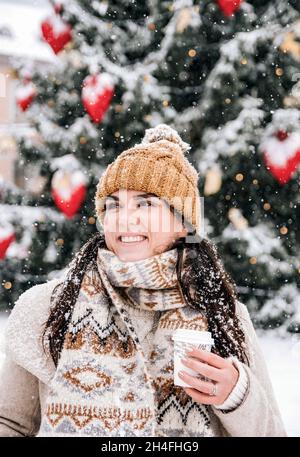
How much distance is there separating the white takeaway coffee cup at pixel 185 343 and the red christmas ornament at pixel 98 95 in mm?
3449

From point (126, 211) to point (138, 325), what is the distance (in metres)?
0.35

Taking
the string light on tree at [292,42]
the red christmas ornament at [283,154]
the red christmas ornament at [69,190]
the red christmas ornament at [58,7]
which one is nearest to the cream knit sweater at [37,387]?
the red christmas ornament at [69,190]

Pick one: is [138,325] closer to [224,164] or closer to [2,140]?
[224,164]

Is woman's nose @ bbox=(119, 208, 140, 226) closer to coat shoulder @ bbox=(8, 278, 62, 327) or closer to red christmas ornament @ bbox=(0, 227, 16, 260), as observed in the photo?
coat shoulder @ bbox=(8, 278, 62, 327)

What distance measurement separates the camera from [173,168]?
1860 millimetres

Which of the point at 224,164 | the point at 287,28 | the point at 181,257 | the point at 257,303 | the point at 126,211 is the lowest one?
the point at 257,303

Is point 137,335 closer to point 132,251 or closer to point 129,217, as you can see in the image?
point 132,251

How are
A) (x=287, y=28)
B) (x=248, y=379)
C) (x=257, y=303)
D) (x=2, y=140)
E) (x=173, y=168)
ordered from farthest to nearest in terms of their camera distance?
(x=257, y=303) → (x=2, y=140) → (x=287, y=28) → (x=173, y=168) → (x=248, y=379)

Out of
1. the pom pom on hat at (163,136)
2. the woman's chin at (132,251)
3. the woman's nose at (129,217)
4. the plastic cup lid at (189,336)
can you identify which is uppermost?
the pom pom on hat at (163,136)

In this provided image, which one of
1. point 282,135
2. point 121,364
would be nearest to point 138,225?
point 121,364

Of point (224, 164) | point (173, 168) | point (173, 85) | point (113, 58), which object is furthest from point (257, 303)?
point (173, 168)

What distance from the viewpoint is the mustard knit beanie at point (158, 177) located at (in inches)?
70.5

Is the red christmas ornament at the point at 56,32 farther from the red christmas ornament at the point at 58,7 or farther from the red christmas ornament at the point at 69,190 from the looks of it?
the red christmas ornament at the point at 69,190

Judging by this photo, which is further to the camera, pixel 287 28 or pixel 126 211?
pixel 287 28
